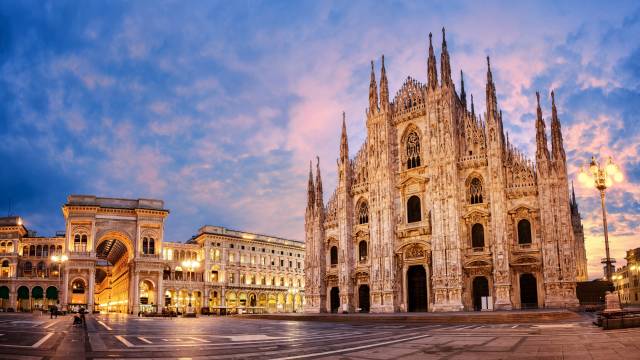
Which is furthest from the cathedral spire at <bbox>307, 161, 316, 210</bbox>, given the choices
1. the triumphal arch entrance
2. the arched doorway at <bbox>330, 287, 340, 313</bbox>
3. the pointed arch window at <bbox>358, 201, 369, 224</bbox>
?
the triumphal arch entrance

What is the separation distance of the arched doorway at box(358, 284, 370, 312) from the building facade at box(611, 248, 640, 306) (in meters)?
64.3

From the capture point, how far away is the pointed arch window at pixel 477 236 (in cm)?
4791

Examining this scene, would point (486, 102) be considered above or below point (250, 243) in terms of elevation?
above

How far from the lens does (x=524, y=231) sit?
4600 centimetres

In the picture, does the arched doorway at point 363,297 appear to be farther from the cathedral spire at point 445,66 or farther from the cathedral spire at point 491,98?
the cathedral spire at point 445,66

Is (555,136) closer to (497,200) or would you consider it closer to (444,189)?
(497,200)

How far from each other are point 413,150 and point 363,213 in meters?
8.96

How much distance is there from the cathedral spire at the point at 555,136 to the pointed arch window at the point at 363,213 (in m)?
19.8

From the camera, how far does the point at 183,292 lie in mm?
94562

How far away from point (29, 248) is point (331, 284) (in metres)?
70.0

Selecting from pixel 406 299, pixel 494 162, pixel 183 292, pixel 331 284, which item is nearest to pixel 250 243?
pixel 183 292

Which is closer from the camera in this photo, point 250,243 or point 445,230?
point 445,230

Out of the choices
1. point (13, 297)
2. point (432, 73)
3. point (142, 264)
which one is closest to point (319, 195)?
point (432, 73)

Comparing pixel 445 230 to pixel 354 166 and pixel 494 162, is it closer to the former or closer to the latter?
pixel 494 162
